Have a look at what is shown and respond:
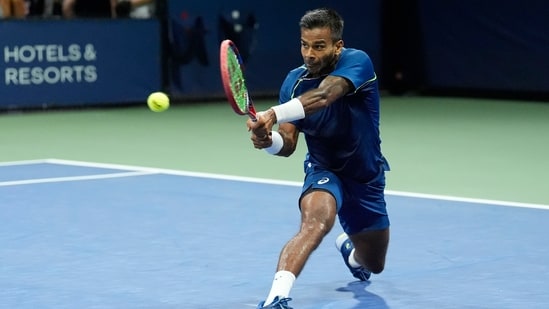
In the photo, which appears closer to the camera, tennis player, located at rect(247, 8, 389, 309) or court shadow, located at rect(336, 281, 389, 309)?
tennis player, located at rect(247, 8, 389, 309)

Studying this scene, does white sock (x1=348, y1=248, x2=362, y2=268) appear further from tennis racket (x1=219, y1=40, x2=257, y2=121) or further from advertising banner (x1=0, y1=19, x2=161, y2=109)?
advertising banner (x1=0, y1=19, x2=161, y2=109)

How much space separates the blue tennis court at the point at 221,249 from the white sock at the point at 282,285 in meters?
0.63

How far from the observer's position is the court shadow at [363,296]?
21.3 feet

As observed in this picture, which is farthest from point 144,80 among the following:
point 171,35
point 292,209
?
point 292,209

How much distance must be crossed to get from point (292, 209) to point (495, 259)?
223 cm

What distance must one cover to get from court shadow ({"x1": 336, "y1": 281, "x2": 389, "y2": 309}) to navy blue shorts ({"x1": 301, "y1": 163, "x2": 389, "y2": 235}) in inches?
13.1

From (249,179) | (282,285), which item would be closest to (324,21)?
(282,285)

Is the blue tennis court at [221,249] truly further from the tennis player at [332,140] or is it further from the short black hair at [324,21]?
the short black hair at [324,21]

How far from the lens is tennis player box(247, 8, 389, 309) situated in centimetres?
605

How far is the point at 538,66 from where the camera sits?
1945cm

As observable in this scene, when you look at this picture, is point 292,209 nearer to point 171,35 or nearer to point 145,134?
point 145,134

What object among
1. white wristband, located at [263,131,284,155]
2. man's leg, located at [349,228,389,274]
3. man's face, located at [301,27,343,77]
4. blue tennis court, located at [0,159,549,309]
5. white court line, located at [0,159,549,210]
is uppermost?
man's face, located at [301,27,343,77]

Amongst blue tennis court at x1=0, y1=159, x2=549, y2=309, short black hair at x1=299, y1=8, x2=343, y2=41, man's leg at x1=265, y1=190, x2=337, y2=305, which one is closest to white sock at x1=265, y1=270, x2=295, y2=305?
man's leg at x1=265, y1=190, x2=337, y2=305

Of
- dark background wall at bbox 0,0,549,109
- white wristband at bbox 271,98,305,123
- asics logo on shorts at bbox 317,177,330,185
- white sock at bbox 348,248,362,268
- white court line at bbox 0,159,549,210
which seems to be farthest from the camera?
dark background wall at bbox 0,0,549,109
